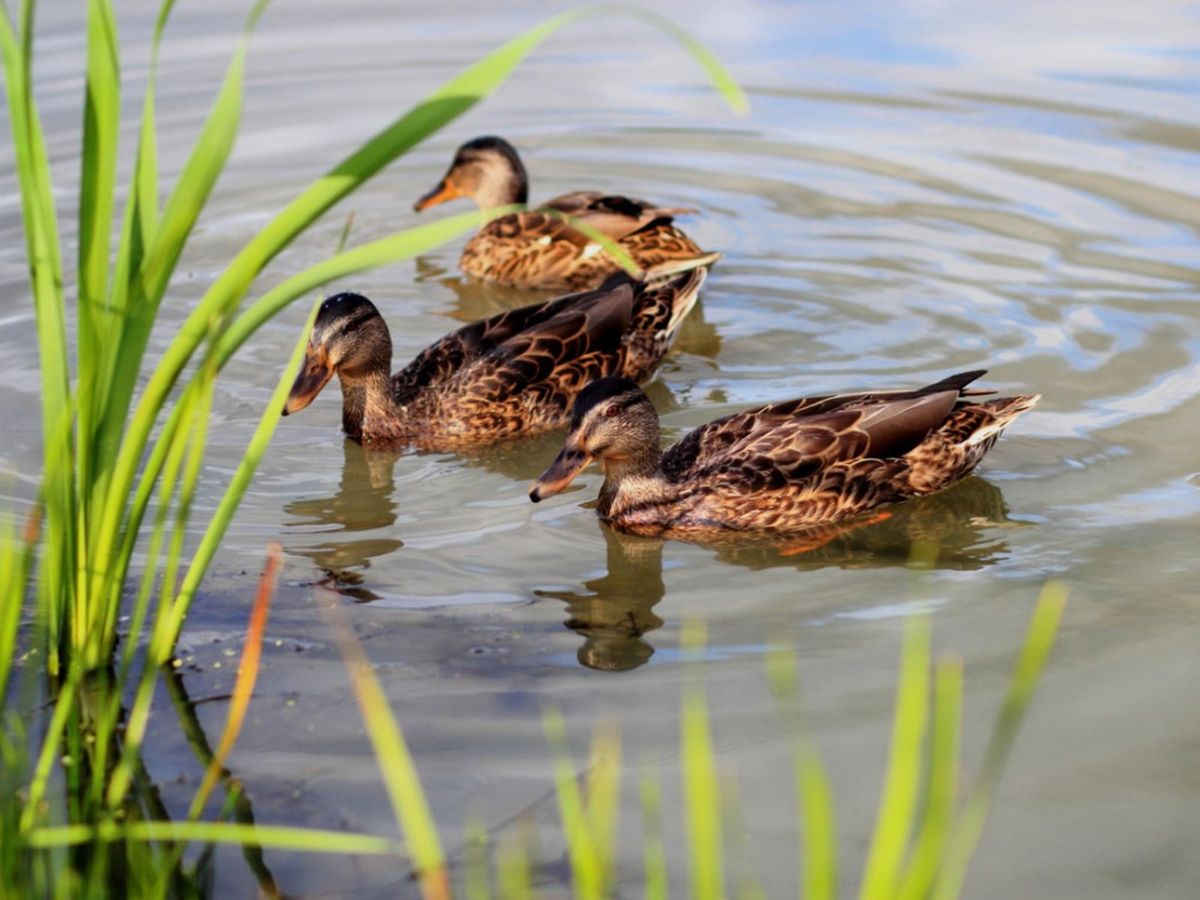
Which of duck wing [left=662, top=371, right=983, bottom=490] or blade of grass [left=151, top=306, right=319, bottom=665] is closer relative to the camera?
blade of grass [left=151, top=306, right=319, bottom=665]

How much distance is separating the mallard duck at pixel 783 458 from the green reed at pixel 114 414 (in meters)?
2.43

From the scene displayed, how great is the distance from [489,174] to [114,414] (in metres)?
6.83

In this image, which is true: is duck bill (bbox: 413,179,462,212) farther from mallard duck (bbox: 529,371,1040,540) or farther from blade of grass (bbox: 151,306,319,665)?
blade of grass (bbox: 151,306,319,665)

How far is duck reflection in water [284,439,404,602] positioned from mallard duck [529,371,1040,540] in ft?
2.35

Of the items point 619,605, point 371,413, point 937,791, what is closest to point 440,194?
point 371,413

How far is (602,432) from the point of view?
262 inches

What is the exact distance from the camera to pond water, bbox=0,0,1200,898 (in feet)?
15.1

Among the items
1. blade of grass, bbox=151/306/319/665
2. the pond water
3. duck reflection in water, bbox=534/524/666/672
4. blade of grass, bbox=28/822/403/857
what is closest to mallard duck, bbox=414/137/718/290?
the pond water

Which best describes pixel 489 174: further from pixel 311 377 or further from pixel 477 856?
pixel 477 856

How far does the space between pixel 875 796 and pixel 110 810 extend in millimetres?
2055

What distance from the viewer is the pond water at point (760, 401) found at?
4.60 m

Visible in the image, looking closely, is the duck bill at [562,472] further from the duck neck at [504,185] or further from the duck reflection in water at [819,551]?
the duck neck at [504,185]

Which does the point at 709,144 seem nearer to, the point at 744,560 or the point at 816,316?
the point at 816,316

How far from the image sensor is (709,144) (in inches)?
469
